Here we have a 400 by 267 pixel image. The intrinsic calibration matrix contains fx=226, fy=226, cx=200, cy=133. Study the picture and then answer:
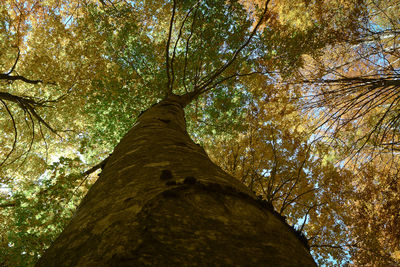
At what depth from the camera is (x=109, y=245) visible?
2.33 ft

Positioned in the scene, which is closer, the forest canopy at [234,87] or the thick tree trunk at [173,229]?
the thick tree trunk at [173,229]

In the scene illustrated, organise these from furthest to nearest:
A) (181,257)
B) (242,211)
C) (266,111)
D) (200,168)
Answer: (266,111) < (200,168) < (242,211) < (181,257)

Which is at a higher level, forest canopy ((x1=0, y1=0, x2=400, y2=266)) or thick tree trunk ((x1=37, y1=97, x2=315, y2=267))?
forest canopy ((x1=0, y1=0, x2=400, y2=266))

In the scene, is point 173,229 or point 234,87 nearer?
point 173,229

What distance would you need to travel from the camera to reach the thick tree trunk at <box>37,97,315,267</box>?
66 cm

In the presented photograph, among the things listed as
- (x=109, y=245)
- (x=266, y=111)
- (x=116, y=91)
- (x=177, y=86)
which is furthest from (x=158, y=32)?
(x=109, y=245)

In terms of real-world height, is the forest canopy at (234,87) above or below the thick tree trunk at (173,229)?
above

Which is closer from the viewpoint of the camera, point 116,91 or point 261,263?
point 261,263

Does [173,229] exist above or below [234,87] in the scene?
below

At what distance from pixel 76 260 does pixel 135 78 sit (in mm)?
7312

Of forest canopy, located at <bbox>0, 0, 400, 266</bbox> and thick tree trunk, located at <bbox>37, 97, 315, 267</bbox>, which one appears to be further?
forest canopy, located at <bbox>0, 0, 400, 266</bbox>

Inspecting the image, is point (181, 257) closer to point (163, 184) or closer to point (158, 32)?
point (163, 184)

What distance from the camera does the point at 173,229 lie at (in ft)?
2.44

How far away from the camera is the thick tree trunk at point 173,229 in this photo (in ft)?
2.17
